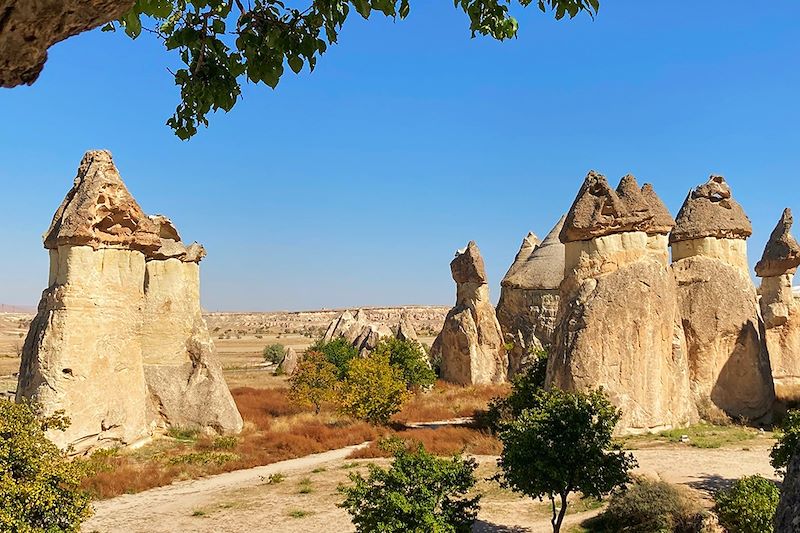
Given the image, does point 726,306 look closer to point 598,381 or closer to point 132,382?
point 598,381

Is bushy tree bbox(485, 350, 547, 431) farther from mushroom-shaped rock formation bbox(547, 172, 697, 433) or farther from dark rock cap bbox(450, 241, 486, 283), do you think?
dark rock cap bbox(450, 241, 486, 283)

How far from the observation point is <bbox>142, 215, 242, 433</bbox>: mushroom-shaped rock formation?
1811 centimetres

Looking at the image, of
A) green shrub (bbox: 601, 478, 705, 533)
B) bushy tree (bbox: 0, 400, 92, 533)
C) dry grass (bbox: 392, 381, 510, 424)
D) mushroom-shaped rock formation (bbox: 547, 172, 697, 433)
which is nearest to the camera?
bushy tree (bbox: 0, 400, 92, 533)

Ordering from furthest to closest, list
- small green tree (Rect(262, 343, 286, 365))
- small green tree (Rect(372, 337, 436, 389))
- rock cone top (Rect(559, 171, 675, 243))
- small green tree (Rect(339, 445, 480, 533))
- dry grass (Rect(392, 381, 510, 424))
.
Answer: small green tree (Rect(262, 343, 286, 365)) < small green tree (Rect(372, 337, 436, 389)) < dry grass (Rect(392, 381, 510, 424)) < rock cone top (Rect(559, 171, 675, 243)) < small green tree (Rect(339, 445, 480, 533))

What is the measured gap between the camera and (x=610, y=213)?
56.4 ft

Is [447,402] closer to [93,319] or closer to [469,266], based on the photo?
[469,266]

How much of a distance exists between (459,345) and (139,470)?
696 inches

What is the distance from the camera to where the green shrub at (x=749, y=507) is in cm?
803

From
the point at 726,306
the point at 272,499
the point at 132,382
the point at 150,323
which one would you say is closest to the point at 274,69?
the point at 272,499

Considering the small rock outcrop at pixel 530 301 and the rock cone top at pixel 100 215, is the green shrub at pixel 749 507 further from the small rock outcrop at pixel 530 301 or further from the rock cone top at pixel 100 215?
the small rock outcrop at pixel 530 301

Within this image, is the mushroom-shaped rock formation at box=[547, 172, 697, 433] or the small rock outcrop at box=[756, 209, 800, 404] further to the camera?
the small rock outcrop at box=[756, 209, 800, 404]

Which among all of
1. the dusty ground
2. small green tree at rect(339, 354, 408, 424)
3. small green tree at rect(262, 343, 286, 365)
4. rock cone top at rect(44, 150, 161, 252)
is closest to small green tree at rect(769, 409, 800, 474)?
the dusty ground

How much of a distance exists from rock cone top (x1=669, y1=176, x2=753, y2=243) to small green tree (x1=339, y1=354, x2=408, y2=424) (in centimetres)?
1125

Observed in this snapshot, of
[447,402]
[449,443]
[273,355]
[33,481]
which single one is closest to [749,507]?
[449,443]
